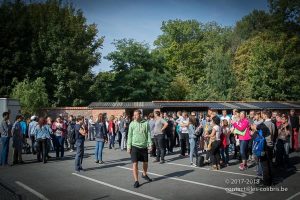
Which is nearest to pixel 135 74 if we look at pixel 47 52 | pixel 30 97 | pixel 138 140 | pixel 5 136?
pixel 47 52

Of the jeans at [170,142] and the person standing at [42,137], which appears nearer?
the person standing at [42,137]

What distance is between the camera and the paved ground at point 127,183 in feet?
29.1

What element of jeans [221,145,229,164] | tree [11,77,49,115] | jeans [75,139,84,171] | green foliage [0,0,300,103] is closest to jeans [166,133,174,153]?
jeans [221,145,229,164]

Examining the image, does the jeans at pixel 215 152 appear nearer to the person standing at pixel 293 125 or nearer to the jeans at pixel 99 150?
the jeans at pixel 99 150

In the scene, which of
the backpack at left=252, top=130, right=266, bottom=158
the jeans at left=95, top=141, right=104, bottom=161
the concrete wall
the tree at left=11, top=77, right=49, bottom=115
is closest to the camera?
the backpack at left=252, top=130, right=266, bottom=158

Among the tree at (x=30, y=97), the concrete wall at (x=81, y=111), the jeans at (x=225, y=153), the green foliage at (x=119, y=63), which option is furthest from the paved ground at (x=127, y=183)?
the green foliage at (x=119, y=63)

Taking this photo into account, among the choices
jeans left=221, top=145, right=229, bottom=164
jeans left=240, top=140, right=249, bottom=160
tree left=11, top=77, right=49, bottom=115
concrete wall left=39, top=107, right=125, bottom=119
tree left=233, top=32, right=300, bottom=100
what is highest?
tree left=233, top=32, right=300, bottom=100

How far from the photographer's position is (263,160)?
1009 cm

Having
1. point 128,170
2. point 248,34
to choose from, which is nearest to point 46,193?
point 128,170

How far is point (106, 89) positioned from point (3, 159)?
31933 mm

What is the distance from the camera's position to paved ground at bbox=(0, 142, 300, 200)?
350 inches

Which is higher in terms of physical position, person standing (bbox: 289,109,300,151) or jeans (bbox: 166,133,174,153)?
person standing (bbox: 289,109,300,151)

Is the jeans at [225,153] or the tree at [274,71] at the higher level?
the tree at [274,71]

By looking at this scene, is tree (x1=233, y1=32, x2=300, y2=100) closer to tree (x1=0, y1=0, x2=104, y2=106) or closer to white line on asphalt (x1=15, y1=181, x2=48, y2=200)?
tree (x1=0, y1=0, x2=104, y2=106)
